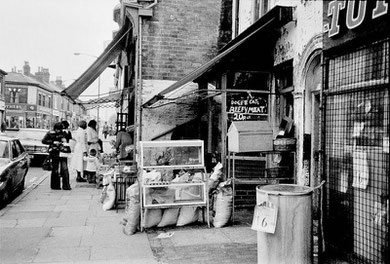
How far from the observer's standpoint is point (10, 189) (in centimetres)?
914

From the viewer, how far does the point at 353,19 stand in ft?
14.1

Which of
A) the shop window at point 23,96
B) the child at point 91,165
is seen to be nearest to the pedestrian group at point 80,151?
the child at point 91,165

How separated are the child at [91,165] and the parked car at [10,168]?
1986 mm

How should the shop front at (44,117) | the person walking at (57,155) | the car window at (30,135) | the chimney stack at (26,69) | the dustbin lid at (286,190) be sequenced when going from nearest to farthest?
the dustbin lid at (286,190), the person walking at (57,155), the car window at (30,135), the shop front at (44,117), the chimney stack at (26,69)

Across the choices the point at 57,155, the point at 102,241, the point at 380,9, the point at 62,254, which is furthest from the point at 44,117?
the point at 380,9

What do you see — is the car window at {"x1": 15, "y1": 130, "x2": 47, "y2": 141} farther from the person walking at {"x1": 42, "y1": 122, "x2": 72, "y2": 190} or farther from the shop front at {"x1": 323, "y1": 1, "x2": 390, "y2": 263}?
the shop front at {"x1": 323, "y1": 1, "x2": 390, "y2": 263}

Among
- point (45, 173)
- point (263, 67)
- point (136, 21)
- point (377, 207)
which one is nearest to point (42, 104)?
point (45, 173)

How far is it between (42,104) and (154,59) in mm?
48806

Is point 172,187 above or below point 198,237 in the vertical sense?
above

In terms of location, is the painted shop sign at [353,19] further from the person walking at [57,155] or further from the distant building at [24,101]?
the distant building at [24,101]

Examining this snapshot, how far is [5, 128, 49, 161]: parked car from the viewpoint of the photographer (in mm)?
17875

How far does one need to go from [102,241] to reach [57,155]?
5.54m

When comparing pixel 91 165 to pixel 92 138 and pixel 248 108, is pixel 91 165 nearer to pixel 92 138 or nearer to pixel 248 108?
pixel 92 138

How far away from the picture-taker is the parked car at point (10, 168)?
8.72 metres
